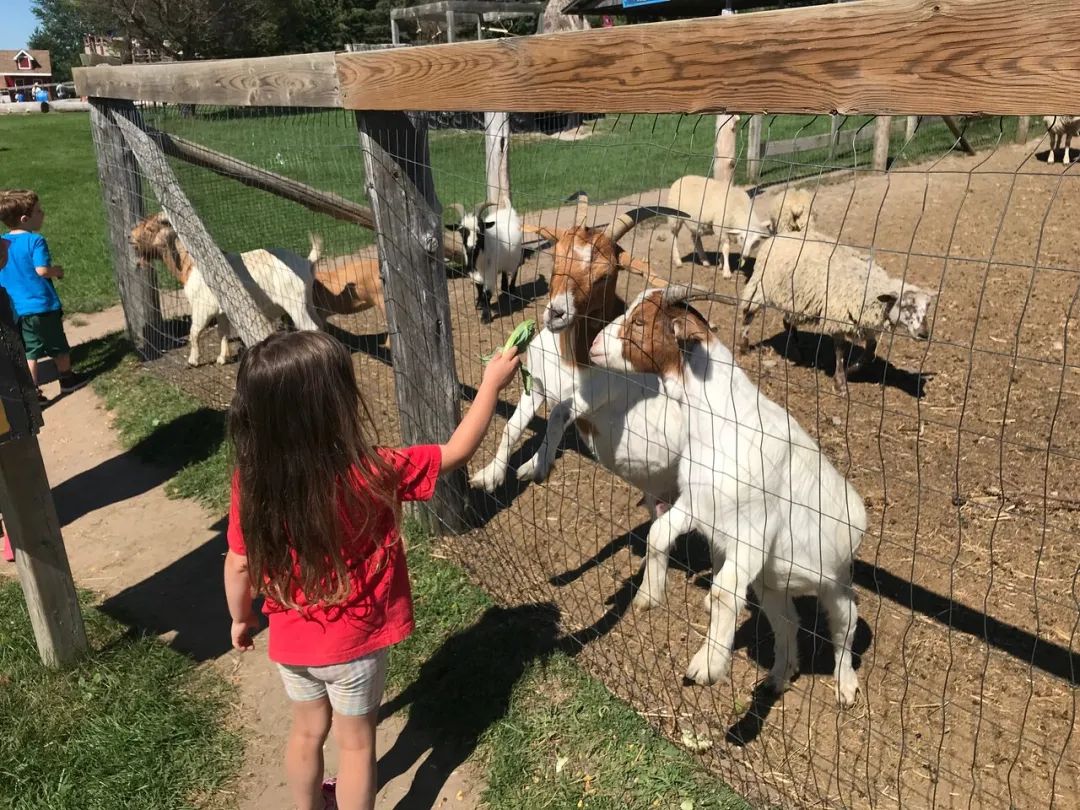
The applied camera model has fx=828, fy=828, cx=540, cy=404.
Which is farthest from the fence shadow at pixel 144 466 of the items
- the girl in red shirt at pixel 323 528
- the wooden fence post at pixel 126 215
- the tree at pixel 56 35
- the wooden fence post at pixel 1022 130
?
the tree at pixel 56 35

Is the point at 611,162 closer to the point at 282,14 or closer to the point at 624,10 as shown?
the point at 624,10

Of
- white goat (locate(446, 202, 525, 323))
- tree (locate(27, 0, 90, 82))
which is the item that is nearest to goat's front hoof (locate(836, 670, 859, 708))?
white goat (locate(446, 202, 525, 323))

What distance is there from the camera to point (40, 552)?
331cm

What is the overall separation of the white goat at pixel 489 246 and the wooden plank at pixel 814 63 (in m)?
5.16

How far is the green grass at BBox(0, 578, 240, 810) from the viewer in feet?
9.74

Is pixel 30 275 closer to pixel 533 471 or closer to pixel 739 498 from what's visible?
pixel 533 471

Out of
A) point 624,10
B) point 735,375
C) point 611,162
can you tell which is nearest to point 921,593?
point 735,375

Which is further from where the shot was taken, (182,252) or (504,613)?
(182,252)

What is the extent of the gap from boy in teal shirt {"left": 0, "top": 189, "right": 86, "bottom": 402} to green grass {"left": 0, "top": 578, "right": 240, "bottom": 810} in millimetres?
3459

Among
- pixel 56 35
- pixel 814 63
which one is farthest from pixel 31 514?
pixel 56 35

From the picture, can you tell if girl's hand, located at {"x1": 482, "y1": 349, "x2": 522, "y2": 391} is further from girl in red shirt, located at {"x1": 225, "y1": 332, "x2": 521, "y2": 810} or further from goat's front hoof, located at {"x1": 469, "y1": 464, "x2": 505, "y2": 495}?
goat's front hoof, located at {"x1": 469, "y1": 464, "x2": 505, "y2": 495}

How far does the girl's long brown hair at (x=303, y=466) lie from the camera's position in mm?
2094

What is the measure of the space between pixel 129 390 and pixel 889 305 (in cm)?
595

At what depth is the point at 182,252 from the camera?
7.12 m
